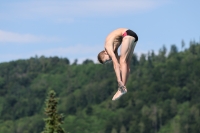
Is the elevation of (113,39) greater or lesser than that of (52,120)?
greater

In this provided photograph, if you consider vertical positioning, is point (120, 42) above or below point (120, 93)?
above

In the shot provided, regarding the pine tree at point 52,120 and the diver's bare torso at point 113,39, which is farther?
the pine tree at point 52,120

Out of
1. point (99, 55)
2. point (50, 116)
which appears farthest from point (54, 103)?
point (99, 55)

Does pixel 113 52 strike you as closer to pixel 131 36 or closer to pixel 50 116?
pixel 131 36

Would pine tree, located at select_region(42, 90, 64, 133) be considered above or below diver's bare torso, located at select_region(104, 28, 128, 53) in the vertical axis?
below

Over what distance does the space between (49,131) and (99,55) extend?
123 ft

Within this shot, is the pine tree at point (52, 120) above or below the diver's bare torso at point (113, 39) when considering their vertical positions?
below

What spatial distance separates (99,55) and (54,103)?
39318 mm

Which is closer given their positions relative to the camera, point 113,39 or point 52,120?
point 113,39

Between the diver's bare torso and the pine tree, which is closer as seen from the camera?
the diver's bare torso

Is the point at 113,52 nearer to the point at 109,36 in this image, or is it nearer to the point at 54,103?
the point at 109,36

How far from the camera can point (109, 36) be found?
25984 millimetres

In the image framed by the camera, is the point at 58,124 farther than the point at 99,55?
Yes

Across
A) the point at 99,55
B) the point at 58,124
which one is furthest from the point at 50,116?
the point at 99,55
